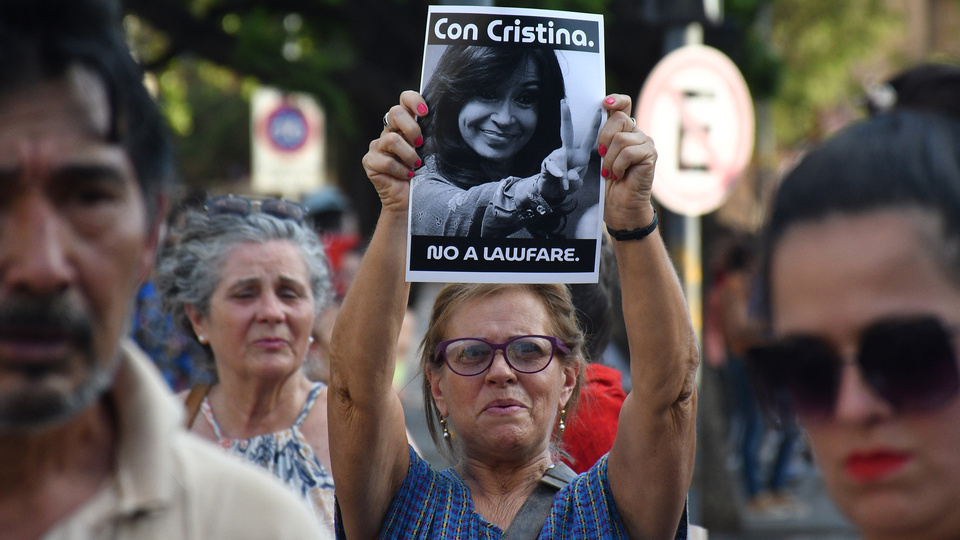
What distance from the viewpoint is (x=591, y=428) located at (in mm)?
3715

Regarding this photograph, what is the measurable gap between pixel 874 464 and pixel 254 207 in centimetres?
308

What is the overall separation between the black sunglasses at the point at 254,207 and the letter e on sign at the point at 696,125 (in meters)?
3.90

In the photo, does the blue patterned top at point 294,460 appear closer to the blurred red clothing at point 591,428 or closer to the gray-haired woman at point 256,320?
the gray-haired woman at point 256,320

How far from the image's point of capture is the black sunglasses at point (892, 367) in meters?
1.71

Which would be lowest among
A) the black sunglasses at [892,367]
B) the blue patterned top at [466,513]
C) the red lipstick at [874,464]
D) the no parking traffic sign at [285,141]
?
the blue patterned top at [466,513]

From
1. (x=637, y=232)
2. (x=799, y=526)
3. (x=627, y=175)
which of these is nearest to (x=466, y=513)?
(x=637, y=232)

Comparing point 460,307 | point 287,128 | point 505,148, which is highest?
point 287,128

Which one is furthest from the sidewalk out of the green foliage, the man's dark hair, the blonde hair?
the green foliage

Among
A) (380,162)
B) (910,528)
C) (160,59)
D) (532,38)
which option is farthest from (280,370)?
(160,59)

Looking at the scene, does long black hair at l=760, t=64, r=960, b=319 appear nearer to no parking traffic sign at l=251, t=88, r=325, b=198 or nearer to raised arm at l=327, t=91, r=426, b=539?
raised arm at l=327, t=91, r=426, b=539

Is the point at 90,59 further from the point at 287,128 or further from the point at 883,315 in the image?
the point at 287,128

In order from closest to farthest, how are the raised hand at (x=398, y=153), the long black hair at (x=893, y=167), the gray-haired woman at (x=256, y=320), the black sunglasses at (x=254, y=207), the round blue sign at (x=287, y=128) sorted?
1. the long black hair at (x=893, y=167)
2. the raised hand at (x=398, y=153)
3. the gray-haired woman at (x=256, y=320)
4. the black sunglasses at (x=254, y=207)
5. the round blue sign at (x=287, y=128)

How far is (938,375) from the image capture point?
5.61 ft

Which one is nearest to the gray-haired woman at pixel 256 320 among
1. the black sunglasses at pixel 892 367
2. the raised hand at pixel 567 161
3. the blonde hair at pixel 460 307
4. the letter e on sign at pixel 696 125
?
the blonde hair at pixel 460 307
